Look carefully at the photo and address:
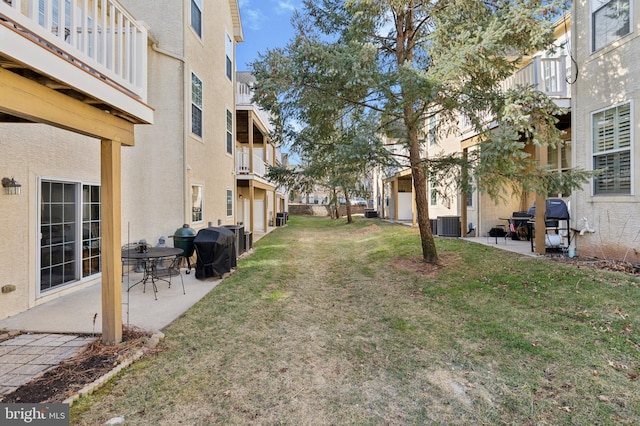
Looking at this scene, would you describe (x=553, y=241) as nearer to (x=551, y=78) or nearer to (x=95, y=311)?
(x=551, y=78)

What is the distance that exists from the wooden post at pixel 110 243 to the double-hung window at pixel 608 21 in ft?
32.8

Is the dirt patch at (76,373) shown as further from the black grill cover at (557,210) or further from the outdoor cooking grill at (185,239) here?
the black grill cover at (557,210)

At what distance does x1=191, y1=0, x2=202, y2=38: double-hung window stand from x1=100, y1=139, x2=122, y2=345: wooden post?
7.58 metres

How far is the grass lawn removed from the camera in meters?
2.92

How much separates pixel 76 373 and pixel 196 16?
400 inches

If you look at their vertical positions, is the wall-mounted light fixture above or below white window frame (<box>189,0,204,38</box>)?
below

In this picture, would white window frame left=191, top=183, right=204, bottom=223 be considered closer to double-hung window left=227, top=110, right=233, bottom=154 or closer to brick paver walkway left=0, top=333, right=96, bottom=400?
double-hung window left=227, top=110, right=233, bottom=154

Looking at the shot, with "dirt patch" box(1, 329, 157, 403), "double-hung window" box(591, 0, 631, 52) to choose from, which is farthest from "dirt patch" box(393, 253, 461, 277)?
"dirt patch" box(1, 329, 157, 403)

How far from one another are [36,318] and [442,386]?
227 inches

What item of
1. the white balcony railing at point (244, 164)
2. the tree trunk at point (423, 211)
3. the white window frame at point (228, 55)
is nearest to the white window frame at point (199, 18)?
the white window frame at point (228, 55)

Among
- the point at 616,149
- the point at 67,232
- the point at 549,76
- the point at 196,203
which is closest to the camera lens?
the point at 67,232

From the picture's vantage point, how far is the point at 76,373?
10.8 ft

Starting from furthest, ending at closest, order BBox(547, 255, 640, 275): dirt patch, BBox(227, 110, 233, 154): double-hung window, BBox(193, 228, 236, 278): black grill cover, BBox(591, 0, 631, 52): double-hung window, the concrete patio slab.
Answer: BBox(227, 110, 233, 154): double-hung window, BBox(193, 228, 236, 278): black grill cover, BBox(591, 0, 631, 52): double-hung window, BBox(547, 255, 640, 275): dirt patch, the concrete patio slab

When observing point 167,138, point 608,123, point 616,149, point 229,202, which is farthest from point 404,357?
point 229,202
